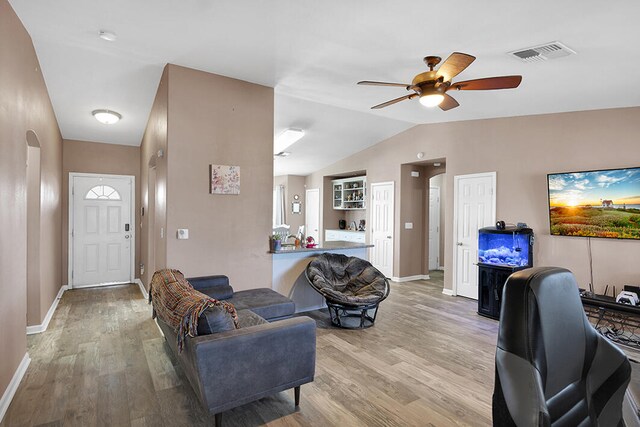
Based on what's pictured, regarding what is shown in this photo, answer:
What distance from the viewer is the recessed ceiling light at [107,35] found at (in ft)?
9.87

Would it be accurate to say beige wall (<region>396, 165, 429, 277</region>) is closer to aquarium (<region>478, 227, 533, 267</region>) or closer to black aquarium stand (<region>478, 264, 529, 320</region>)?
aquarium (<region>478, 227, 533, 267</region>)

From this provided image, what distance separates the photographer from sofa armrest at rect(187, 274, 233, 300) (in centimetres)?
358

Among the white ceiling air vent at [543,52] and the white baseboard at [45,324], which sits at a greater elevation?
the white ceiling air vent at [543,52]

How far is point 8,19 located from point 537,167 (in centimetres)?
573

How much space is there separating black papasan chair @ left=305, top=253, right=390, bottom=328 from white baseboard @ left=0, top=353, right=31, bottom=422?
2.73 meters

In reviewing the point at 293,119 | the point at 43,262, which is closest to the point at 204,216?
the point at 43,262

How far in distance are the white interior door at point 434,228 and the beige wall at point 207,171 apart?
4904 mm

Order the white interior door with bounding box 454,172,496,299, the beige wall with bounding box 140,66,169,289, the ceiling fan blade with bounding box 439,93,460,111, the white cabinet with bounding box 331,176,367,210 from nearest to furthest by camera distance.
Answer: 1. the ceiling fan blade with bounding box 439,93,460,111
2. the beige wall with bounding box 140,66,169,289
3. the white interior door with bounding box 454,172,496,299
4. the white cabinet with bounding box 331,176,367,210

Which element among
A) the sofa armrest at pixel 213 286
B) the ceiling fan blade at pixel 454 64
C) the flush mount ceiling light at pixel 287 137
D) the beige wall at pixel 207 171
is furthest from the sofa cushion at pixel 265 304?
the flush mount ceiling light at pixel 287 137

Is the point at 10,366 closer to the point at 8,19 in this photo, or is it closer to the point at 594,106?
the point at 8,19

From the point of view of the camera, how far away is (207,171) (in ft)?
13.0

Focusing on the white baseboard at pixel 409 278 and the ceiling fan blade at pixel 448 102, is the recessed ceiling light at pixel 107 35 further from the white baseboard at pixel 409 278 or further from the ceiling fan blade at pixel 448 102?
the white baseboard at pixel 409 278

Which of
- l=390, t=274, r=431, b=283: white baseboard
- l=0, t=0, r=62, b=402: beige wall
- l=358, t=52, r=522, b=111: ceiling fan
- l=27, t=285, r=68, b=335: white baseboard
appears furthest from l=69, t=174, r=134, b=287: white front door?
l=358, t=52, r=522, b=111: ceiling fan

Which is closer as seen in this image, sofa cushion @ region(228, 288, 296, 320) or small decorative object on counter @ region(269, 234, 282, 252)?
sofa cushion @ region(228, 288, 296, 320)
